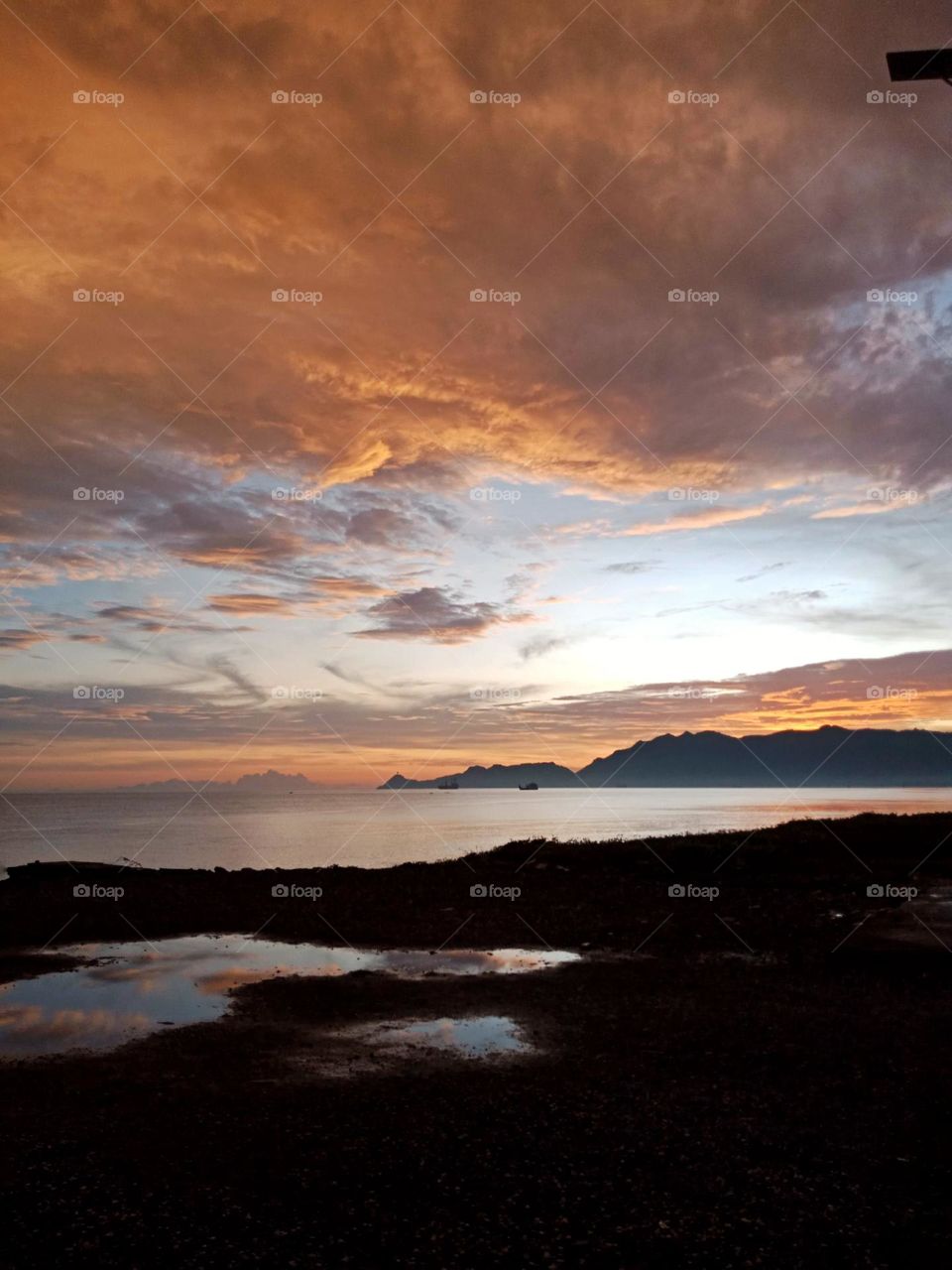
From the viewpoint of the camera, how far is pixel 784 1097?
1081 centimetres

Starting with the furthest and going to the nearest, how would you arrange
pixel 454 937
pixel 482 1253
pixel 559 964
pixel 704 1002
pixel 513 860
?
pixel 513 860, pixel 454 937, pixel 559 964, pixel 704 1002, pixel 482 1253

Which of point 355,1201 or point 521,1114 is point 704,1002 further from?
point 355,1201

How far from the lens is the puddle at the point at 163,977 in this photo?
14195 mm

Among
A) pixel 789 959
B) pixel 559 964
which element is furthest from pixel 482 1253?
pixel 789 959

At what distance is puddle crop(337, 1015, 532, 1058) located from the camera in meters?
13.0

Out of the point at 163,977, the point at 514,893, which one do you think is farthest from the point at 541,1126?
the point at 514,893

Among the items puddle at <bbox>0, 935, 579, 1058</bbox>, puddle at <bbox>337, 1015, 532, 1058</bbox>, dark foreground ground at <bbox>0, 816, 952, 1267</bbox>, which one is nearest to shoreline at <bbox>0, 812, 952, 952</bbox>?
puddle at <bbox>0, 935, 579, 1058</bbox>

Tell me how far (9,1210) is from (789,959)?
16293 millimetres

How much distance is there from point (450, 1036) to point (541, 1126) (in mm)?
4109

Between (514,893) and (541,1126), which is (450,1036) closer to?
(541,1126)

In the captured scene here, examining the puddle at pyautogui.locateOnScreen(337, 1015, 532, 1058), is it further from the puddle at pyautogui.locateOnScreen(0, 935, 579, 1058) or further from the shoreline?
the shoreline

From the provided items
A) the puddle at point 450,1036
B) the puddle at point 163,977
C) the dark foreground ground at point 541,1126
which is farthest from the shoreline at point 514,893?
the puddle at point 450,1036

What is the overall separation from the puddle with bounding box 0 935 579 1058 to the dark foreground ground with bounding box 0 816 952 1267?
3.06 feet

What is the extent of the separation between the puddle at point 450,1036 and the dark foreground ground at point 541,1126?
1.71 ft
